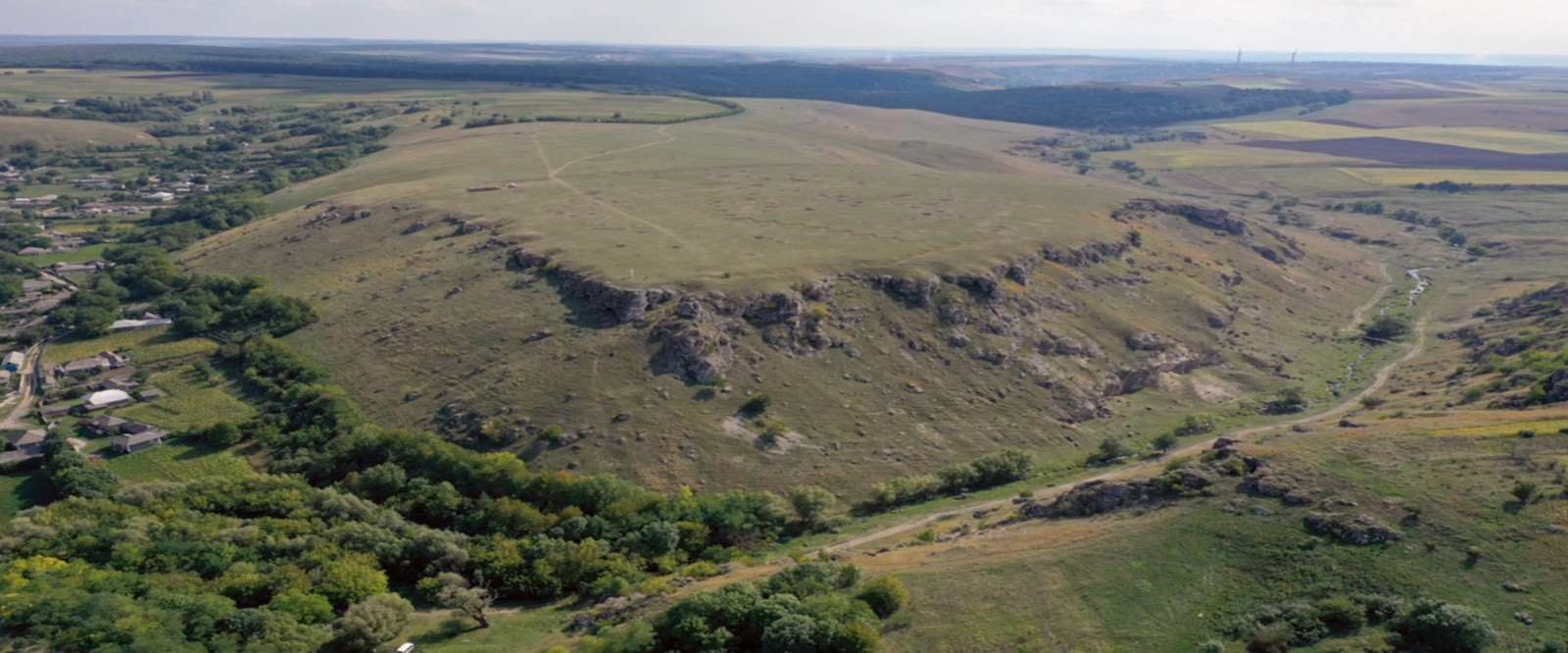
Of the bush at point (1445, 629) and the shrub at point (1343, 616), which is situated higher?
the bush at point (1445, 629)

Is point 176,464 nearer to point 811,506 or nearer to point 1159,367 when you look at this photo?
→ point 811,506

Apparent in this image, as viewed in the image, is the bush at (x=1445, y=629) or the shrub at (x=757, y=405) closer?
the bush at (x=1445, y=629)

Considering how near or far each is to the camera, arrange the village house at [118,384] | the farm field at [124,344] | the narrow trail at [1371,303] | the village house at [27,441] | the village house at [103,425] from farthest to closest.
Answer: the narrow trail at [1371,303]
the farm field at [124,344]
the village house at [118,384]
the village house at [103,425]
the village house at [27,441]

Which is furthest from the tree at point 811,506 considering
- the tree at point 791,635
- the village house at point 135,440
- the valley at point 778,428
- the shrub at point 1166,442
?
the village house at point 135,440

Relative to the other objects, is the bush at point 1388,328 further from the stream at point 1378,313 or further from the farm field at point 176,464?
the farm field at point 176,464

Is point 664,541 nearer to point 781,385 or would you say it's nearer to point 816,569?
point 816,569

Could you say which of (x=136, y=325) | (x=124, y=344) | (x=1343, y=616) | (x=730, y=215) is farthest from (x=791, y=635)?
(x=136, y=325)
